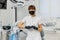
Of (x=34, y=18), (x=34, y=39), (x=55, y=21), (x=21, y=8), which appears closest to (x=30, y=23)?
(x=34, y=18)

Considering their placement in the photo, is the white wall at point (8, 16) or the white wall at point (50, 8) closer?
the white wall at point (8, 16)

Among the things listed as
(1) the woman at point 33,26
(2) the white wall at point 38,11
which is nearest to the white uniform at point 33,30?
(1) the woman at point 33,26

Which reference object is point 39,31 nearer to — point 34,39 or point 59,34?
point 34,39

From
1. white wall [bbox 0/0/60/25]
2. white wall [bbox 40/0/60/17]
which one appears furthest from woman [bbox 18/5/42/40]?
white wall [bbox 40/0/60/17]

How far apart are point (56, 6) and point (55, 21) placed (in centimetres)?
27

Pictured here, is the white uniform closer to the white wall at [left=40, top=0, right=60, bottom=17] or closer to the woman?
the woman

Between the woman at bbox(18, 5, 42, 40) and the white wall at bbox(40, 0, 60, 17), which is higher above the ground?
the white wall at bbox(40, 0, 60, 17)

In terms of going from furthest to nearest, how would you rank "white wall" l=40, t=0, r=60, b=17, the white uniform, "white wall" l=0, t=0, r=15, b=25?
1. "white wall" l=40, t=0, r=60, b=17
2. "white wall" l=0, t=0, r=15, b=25
3. the white uniform

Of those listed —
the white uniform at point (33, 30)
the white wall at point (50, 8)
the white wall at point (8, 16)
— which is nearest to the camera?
the white uniform at point (33, 30)

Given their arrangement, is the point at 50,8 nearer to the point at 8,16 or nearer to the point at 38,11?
the point at 38,11

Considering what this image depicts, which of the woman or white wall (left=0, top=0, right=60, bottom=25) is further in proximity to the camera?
white wall (left=0, top=0, right=60, bottom=25)

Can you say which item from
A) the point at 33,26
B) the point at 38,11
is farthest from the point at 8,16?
the point at 33,26

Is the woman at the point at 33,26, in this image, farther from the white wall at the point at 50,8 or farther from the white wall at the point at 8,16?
the white wall at the point at 50,8

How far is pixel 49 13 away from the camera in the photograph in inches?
111
